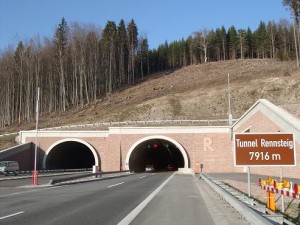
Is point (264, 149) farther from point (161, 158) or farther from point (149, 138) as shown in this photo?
point (161, 158)

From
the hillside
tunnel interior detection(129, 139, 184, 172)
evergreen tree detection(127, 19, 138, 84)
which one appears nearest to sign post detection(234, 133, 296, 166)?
the hillside

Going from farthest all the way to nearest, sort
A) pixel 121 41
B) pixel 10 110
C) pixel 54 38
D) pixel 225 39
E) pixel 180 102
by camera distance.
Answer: pixel 225 39
pixel 121 41
pixel 10 110
pixel 54 38
pixel 180 102

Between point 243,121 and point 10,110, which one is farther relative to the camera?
point 10,110

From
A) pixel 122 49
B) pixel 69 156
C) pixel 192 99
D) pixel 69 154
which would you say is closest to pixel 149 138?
pixel 69 154

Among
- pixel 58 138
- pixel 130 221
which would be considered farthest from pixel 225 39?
pixel 130 221

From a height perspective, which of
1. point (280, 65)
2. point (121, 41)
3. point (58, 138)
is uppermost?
point (121, 41)

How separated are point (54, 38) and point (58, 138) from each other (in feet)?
115

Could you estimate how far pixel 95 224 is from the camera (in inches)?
392

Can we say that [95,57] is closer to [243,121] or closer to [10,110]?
[10,110]

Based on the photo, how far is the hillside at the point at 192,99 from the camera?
69.4 meters

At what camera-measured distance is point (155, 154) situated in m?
80.3

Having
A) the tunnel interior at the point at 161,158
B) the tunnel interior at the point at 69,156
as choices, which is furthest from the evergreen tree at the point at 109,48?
the tunnel interior at the point at 69,156

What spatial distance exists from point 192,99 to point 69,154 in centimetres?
2404

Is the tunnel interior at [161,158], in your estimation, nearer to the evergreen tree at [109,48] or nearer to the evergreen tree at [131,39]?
the evergreen tree at [109,48]
